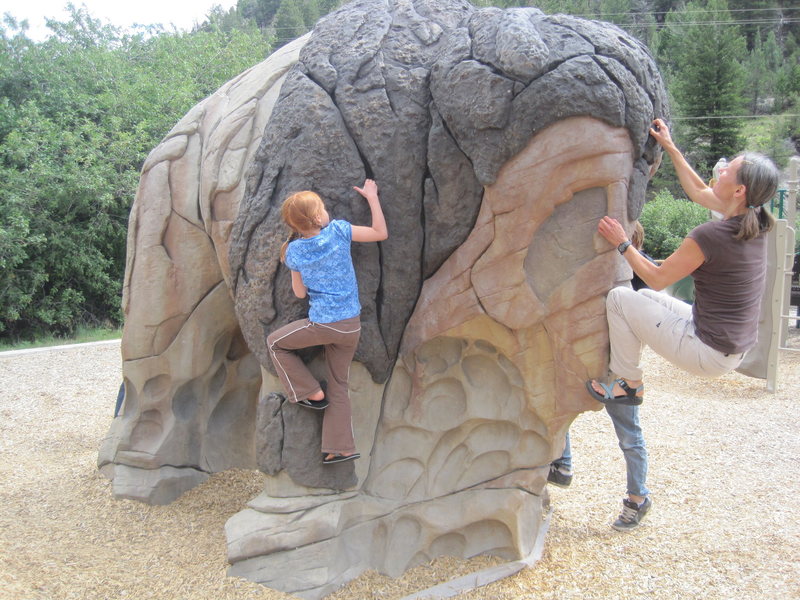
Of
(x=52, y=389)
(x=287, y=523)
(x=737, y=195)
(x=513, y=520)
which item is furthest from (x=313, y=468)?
(x=52, y=389)

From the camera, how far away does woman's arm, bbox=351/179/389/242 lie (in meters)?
2.85

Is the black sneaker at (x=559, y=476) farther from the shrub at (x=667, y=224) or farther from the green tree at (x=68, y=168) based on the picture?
the shrub at (x=667, y=224)

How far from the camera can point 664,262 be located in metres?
2.74

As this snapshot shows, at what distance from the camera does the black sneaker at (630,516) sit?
3.88 m

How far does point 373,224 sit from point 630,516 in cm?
225

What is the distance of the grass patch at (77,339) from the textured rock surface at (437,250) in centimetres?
713

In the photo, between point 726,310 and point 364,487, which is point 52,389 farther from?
point 726,310

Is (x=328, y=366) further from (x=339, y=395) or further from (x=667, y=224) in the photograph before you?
(x=667, y=224)

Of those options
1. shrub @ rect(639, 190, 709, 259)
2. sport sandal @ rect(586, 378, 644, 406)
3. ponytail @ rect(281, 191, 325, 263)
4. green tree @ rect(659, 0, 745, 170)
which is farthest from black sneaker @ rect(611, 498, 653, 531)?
green tree @ rect(659, 0, 745, 170)

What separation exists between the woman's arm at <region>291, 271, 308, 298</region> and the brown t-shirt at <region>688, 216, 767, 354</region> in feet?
4.97

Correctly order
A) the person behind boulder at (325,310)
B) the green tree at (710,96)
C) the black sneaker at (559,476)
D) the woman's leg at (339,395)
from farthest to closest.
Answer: the green tree at (710,96)
the black sneaker at (559,476)
the woman's leg at (339,395)
the person behind boulder at (325,310)

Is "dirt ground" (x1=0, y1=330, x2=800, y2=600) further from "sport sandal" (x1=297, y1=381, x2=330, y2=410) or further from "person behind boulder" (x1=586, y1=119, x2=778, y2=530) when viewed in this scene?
"person behind boulder" (x1=586, y1=119, x2=778, y2=530)

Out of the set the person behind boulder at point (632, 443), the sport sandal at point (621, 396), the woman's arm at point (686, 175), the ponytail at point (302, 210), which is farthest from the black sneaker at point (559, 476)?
the ponytail at point (302, 210)

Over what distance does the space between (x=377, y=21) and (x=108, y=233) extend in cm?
857
